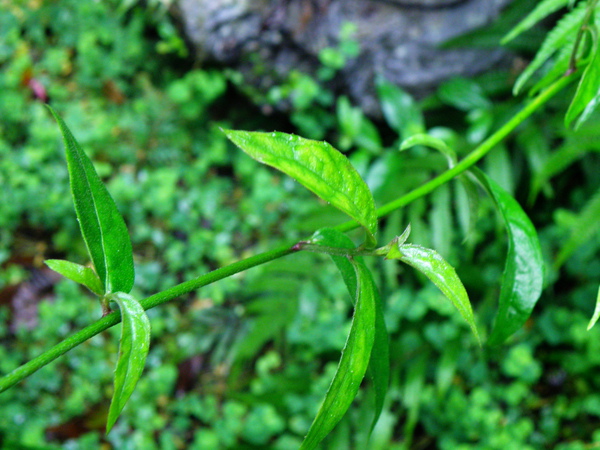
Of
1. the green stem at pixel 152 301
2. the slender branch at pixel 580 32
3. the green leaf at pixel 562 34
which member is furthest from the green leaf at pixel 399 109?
the green stem at pixel 152 301

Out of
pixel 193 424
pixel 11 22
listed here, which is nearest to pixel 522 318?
pixel 193 424

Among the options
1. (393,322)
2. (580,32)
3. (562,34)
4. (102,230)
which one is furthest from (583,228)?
(102,230)

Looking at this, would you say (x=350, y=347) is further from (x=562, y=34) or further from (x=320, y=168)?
(x=562, y=34)

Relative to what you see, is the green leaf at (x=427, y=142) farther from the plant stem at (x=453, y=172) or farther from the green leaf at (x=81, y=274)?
the green leaf at (x=81, y=274)

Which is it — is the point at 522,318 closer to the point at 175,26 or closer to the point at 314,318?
the point at 314,318

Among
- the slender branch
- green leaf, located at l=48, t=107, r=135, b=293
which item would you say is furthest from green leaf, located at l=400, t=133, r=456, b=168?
green leaf, located at l=48, t=107, r=135, b=293

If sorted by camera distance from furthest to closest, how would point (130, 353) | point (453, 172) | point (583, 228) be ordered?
1. point (583, 228)
2. point (453, 172)
3. point (130, 353)
